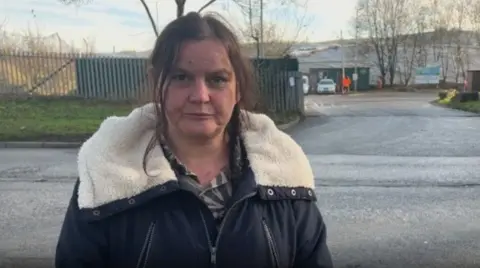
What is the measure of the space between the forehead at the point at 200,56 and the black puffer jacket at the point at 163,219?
27 cm

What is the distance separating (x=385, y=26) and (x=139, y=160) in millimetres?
55447

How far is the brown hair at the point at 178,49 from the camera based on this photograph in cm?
149

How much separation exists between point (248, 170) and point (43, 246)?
3539 millimetres

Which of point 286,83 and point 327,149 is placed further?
point 286,83

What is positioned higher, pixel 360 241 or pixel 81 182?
pixel 81 182

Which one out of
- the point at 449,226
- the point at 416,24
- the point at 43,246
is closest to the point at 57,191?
the point at 43,246

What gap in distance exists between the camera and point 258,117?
1760 millimetres

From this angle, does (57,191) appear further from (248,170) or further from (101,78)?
(101,78)

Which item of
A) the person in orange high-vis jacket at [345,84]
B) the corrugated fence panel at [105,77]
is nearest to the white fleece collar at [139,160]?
the corrugated fence panel at [105,77]

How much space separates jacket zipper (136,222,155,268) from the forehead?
443 millimetres

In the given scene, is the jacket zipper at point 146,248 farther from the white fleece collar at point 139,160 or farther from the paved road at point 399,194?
the paved road at point 399,194

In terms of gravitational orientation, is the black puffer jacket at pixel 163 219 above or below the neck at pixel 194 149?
below

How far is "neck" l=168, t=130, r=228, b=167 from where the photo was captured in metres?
1.56

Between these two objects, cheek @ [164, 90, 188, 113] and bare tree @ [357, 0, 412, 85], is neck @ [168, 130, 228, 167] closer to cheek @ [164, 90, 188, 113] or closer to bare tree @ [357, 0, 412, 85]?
cheek @ [164, 90, 188, 113]
